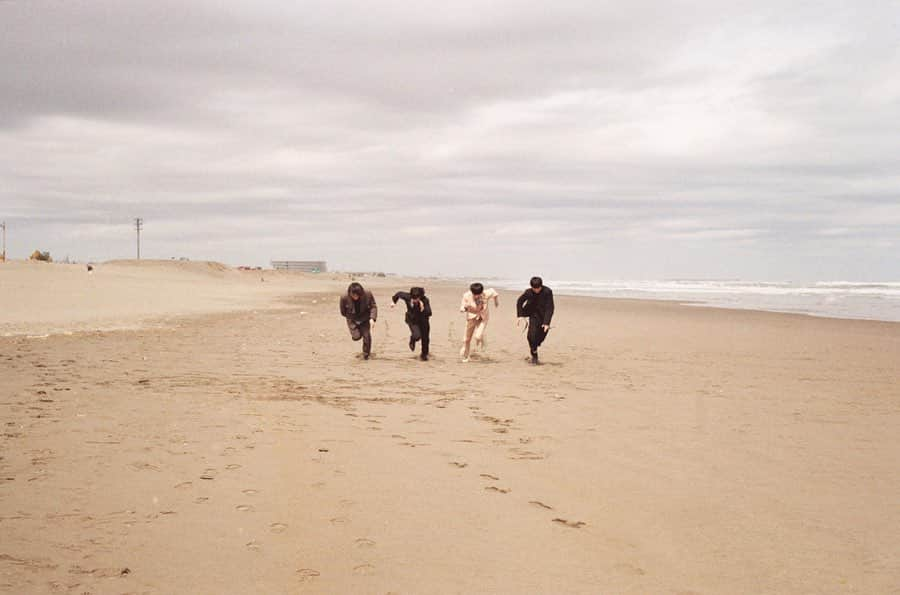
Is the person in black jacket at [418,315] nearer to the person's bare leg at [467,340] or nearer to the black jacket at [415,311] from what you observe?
the black jacket at [415,311]

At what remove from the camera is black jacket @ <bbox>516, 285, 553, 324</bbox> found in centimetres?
1343

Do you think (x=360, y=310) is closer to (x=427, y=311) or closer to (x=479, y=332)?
(x=427, y=311)

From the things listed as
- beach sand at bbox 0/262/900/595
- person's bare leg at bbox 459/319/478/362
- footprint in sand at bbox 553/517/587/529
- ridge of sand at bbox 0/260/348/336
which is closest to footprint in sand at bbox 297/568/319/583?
beach sand at bbox 0/262/900/595

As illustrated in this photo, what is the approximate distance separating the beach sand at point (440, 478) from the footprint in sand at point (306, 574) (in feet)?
0.07

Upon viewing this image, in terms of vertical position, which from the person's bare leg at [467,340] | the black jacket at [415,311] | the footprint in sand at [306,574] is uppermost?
the black jacket at [415,311]

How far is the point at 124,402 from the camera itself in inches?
321

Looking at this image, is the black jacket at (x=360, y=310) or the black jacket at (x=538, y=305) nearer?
the black jacket at (x=538, y=305)

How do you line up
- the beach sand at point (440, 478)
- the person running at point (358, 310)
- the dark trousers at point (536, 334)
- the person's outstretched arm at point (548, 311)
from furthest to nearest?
1. the person running at point (358, 310)
2. the person's outstretched arm at point (548, 311)
3. the dark trousers at point (536, 334)
4. the beach sand at point (440, 478)

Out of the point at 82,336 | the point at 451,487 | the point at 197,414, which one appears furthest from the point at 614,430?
the point at 82,336

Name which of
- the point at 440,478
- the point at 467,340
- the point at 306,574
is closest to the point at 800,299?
the point at 467,340

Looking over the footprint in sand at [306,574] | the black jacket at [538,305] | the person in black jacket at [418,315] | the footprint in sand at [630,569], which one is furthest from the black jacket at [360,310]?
the footprint in sand at [630,569]

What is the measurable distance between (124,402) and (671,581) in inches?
268

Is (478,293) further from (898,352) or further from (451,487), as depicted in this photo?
(898,352)

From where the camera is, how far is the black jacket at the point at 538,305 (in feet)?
44.1
